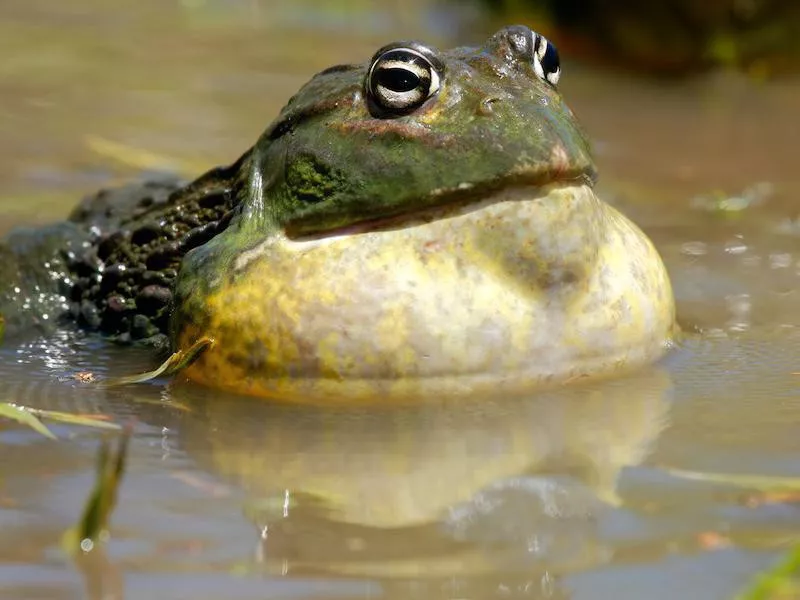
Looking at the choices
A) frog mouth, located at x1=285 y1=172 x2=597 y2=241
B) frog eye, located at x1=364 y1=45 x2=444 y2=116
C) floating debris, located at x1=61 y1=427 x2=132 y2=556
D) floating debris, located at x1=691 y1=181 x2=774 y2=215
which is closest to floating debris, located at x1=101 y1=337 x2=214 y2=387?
frog mouth, located at x1=285 y1=172 x2=597 y2=241

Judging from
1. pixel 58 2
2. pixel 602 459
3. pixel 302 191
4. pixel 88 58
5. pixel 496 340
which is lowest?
pixel 602 459

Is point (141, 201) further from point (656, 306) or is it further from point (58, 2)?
point (58, 2)

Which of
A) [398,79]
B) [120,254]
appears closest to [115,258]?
[120,254]

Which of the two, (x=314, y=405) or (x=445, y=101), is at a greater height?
(x=445, y=101)

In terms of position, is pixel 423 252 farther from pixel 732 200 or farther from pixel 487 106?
pixel 732 200

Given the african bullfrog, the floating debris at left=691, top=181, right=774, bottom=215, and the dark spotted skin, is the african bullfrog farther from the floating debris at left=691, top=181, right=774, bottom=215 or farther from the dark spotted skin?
the floating debris at left=691, top=181, right=774, bottom=215

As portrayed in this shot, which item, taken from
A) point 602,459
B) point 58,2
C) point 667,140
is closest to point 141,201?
point 602,459
